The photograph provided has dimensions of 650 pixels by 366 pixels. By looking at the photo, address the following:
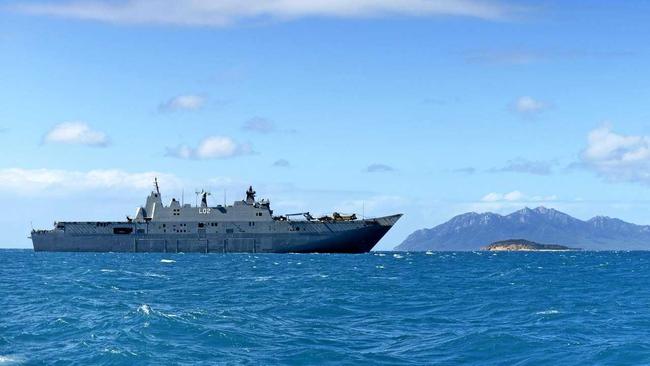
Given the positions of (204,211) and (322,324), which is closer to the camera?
(322,324)

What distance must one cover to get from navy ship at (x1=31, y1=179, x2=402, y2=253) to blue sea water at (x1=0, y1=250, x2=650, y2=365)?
82.5 meters

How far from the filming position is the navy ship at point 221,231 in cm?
14562

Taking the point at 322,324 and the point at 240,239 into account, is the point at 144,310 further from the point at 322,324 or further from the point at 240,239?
the point at 240,239

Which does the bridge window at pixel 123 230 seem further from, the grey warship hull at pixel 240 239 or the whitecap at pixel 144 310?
the whitecap at pixel 144 310

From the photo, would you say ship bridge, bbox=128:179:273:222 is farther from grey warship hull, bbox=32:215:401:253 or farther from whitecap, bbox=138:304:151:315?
whitecap, bbox=138:304:151:315

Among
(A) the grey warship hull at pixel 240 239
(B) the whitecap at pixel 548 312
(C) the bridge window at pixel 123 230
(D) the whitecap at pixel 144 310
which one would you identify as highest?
(C) the bridge window at pixel 123 230

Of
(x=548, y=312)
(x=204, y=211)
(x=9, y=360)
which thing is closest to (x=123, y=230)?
(x=204, y=211)

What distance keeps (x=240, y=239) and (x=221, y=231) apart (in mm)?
3930

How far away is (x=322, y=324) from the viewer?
39.1m

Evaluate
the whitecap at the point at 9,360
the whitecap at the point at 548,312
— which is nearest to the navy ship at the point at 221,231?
the whitecap at the point at 548,312

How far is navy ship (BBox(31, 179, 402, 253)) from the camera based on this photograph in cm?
14562

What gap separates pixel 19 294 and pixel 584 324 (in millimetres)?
34102

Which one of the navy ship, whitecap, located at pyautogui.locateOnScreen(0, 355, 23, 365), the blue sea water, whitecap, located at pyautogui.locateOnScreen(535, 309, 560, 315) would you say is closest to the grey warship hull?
the navy ship

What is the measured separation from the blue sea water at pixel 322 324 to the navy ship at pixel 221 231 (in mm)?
82541
